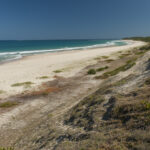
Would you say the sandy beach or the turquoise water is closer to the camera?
the sandy beach

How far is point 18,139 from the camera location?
18.6ft

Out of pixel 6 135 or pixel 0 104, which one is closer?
pixel 6 135

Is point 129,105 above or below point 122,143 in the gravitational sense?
above

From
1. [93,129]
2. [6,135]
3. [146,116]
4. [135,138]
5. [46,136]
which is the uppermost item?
[146,116]

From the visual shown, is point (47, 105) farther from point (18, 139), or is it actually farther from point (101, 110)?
point (101, 110)

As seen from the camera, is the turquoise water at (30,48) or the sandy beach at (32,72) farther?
the turquoise water at (30,48)

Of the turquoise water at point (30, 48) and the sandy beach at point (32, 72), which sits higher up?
the turquoise water at point (30, 48)

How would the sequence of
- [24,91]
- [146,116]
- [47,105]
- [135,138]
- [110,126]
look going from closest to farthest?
[135,138]
[146,116]
[110,126]
[47,105]
[24,91]

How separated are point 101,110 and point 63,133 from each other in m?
1.85

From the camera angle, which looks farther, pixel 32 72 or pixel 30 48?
pixel 30 48

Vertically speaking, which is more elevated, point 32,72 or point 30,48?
point 30,48

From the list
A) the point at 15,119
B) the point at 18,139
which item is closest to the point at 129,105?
the point at 18,139

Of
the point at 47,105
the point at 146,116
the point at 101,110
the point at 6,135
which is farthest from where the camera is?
Answer: the point at 47,105

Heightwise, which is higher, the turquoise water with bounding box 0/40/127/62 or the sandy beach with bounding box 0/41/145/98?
the turquoise water with bounding box 0/40/127/62
